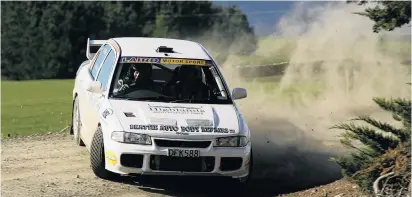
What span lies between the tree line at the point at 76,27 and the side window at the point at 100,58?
189ft

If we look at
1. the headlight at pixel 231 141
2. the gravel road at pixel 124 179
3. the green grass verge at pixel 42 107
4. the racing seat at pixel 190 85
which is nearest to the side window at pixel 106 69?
the racing seat at pixel 190 85

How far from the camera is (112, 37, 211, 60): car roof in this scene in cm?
966

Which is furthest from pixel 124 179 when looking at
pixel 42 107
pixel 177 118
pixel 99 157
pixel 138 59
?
pixel 42 107

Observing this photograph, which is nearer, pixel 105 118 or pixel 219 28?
pixel 105 118

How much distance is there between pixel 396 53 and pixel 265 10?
174 ft

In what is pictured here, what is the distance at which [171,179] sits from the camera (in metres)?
9.12

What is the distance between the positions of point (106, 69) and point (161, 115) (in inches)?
66.1

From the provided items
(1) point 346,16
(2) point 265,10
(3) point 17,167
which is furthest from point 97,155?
(2) point 265,10

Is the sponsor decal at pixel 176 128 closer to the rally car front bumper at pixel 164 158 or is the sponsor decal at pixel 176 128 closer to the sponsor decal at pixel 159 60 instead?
the rally car front bumper at pixel 164 158

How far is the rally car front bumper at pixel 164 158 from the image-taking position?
26.2ft

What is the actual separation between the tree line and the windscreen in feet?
193

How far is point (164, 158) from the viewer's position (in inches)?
316

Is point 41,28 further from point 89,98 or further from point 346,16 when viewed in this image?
point 89,98

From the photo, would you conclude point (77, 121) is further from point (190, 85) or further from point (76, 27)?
point (76, 27)
